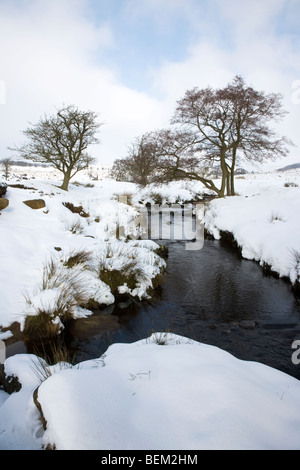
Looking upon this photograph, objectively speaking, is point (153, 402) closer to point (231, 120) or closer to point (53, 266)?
point (53, 266)

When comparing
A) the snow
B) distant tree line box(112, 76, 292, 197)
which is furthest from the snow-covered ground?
distant tree line box(112, 76, 292, 197)

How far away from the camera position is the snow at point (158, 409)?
139 centimetres

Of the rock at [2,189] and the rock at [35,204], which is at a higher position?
the rock at [2,189]

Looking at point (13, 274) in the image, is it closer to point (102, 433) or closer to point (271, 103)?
point (102, 433)

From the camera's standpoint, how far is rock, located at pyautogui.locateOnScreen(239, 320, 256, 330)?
425 cm

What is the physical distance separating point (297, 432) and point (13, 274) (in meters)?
5.01

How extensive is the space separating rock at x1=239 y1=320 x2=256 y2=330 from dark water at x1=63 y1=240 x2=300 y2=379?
33mm

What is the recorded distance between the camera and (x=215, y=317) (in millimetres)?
4680

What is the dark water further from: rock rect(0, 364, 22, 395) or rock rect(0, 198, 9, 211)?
rock rect(0, 198, 9, 211)

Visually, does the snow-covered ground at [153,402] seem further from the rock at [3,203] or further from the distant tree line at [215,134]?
the distant tree line at [215,134]

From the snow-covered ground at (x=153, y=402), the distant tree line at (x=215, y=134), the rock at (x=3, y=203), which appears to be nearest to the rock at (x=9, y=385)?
the snow-covered ground at (x=153, y=402)

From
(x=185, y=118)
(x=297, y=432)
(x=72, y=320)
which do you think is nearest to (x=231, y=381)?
(x=297, y=432)

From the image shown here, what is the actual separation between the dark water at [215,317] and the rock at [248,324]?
3 cm

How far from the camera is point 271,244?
722cm
